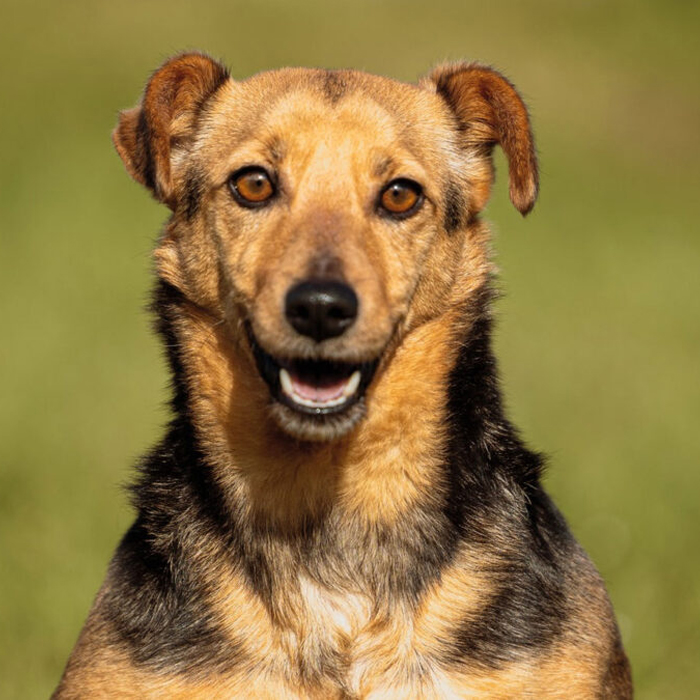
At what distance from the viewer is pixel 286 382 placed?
5.52 metres

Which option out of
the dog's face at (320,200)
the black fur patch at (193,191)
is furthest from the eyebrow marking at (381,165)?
the black fur patch at (193,191)

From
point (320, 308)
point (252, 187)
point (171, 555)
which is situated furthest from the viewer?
point (252, 187)

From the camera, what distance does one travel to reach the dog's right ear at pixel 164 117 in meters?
6.10

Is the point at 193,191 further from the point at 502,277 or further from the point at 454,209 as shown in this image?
the point at 502,277

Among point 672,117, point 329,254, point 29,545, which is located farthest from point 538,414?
point 672,117

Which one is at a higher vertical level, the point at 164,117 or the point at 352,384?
the point at 164,117

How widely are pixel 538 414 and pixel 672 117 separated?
68.9 feet

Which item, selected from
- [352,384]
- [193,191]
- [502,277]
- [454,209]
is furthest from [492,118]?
[502,277]

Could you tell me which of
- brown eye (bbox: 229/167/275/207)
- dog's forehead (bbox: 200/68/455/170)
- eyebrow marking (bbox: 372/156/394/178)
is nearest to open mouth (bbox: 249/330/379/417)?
brown eye (bbox: 229/167/275/207)

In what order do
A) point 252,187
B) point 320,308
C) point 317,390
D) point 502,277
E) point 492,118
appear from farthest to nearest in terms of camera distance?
point 502,277 < point 492,118 < point 252,187 < point 317,390 < point 320,308

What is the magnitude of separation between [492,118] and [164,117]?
1.55m

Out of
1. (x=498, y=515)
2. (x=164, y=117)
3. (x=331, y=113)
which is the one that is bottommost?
(x=498, y=515)

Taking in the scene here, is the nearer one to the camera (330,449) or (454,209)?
(330,449)

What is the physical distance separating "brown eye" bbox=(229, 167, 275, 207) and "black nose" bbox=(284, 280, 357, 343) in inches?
28.5
